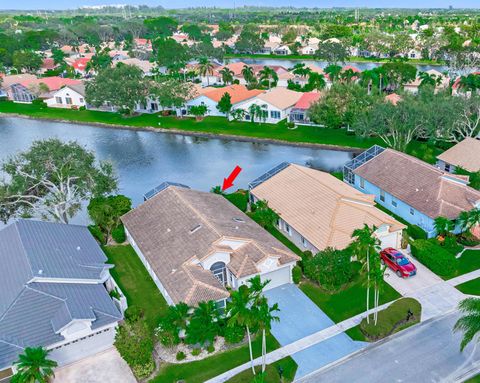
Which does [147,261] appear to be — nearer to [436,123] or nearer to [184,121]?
[436,123]

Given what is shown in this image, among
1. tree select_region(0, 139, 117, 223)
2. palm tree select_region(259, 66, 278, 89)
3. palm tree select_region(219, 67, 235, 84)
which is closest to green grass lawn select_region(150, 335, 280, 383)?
tree select_region(0, 139, 117, 223)

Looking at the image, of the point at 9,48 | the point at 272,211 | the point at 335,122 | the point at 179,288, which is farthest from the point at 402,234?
the point at 9,48

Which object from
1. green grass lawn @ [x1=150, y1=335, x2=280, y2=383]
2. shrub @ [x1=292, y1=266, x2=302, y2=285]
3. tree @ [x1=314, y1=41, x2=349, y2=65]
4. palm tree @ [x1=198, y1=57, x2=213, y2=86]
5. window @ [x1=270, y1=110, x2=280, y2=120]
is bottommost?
green grass lawn @ [x1=150, y1=335, x2=280, y2=383]

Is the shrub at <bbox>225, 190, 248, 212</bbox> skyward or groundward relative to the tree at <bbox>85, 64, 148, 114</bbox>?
groundward

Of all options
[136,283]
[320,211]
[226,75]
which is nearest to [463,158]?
[320,211]

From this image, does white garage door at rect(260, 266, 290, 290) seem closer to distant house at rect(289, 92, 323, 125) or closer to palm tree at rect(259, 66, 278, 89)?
distant house at rect(289, 92, 323, 125)
